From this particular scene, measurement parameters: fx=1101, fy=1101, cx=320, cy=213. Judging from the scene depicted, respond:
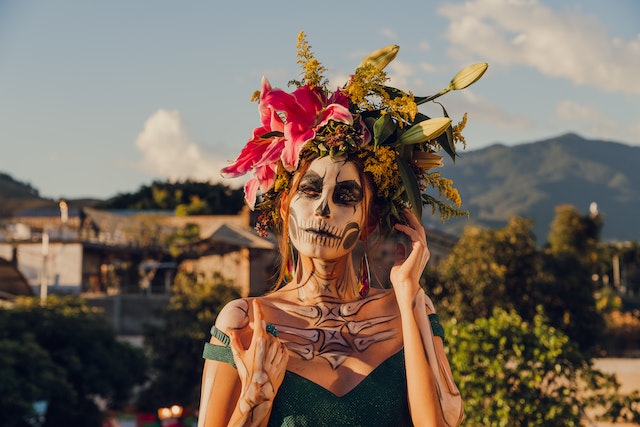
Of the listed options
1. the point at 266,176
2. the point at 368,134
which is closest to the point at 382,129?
the point at 368,134

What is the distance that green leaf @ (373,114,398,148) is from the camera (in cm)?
512

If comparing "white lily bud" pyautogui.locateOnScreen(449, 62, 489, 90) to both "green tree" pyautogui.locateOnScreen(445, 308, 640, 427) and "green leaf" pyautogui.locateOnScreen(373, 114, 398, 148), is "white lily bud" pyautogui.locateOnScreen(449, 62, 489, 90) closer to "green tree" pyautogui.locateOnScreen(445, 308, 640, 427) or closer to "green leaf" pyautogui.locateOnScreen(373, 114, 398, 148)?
"green leaf" pyautogui.locateOnScreen(373, 114, 398, 148)

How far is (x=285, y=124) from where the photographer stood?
527 centimetres

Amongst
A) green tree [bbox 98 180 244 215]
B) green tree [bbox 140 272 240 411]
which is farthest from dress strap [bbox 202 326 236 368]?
green tree [bbox 98 180 244 215]

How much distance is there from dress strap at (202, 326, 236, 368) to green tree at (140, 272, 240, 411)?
35.8 meters

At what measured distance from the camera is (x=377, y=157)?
5242mm

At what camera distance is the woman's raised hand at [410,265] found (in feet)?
16.4

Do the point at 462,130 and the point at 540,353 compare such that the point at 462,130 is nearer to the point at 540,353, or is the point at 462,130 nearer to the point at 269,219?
the point at 269,219

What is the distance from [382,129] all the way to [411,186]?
0.31 m

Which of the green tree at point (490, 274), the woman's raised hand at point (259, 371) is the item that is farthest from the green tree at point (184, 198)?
the woman's raised hand at point (259, 371)

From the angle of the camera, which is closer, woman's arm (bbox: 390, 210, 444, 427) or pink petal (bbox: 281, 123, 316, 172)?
woman's arm (bbox: 390, 210, 444, 427)

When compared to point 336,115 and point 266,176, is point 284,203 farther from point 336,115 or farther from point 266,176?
point 336,115

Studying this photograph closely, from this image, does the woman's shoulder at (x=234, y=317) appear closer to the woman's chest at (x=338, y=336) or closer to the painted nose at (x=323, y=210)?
the woman's chest at (x=338, y=336)

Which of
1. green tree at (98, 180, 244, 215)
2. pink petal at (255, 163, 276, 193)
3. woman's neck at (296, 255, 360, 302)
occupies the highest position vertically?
green tree at (98, 180, 244, 215)
